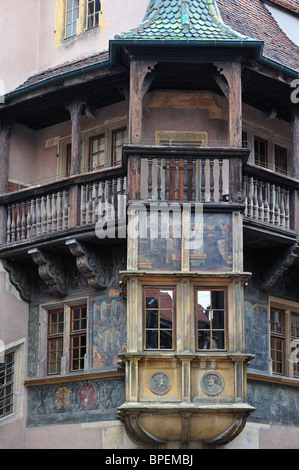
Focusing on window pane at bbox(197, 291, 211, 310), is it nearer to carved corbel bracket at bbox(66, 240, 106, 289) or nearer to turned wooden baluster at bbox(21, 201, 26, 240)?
carved corbel bracket at bbox(66, 240, 106, 289)

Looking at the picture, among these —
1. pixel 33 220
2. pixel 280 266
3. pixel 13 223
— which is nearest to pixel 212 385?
pixel 280 266

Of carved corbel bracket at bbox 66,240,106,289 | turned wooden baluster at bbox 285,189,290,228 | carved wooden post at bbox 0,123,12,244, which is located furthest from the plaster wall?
turned wooden baluster at bbox 285,189,290,228

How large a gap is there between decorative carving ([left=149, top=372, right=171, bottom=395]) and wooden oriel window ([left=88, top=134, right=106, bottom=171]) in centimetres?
525

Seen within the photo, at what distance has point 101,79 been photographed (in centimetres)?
2473

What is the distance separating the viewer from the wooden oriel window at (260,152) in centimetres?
2609

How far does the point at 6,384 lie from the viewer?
2547 centimetres

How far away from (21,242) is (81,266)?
140 centimetres

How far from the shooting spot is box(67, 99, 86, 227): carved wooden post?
80.4 ft

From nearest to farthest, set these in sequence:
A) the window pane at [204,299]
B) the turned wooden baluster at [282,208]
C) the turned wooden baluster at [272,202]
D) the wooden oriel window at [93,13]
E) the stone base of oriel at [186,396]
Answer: the stone base of oriel at [186,396] → the window pane at [204,299] → the turned wooden baluster at [272,202] → the turned wooden baluster at [282,208] → the wooden oriel window at [93,13]

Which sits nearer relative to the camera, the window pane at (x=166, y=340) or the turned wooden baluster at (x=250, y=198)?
the window pane at (x=166, y=340)

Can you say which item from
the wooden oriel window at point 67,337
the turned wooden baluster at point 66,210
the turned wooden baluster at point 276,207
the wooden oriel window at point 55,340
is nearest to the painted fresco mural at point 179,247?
the turned wooden baluster at point 276,207

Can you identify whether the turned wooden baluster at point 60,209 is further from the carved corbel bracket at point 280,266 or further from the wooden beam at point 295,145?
the wooden beam at point 295,145

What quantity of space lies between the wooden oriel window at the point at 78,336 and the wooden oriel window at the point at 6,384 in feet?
4.34

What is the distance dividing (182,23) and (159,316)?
5.31 metres
